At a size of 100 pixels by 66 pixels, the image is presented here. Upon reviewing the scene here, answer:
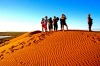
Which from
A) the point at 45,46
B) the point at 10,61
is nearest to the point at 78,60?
the point at 45,46

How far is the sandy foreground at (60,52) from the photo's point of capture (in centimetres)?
1238

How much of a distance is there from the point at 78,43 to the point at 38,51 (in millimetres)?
3094

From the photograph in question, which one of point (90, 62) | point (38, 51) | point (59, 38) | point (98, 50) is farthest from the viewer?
point (59, 38)

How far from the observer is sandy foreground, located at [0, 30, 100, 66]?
40.6ft

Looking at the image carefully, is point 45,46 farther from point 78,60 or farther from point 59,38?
point 78,60

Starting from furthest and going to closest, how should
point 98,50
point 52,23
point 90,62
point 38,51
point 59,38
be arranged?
point 52,23 → point 59,38 → point 38,51 → point 98,50 → point 90,62

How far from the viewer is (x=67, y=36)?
56.1ft

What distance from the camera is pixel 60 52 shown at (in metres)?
14.0

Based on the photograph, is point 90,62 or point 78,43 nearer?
point 90,62

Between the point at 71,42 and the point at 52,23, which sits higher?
the point at 52,23

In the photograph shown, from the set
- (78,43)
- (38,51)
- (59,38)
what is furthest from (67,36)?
(38,51)

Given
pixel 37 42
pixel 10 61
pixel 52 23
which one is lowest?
pixel 10 61

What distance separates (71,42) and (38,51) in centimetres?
271

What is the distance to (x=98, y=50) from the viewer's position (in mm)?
13531
